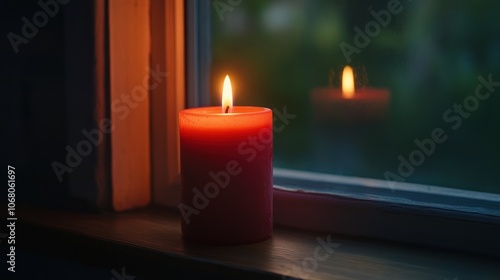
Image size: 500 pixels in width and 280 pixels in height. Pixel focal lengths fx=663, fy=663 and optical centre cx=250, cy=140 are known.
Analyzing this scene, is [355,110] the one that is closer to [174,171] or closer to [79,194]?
[174,171]

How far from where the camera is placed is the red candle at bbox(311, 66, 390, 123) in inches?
37.0

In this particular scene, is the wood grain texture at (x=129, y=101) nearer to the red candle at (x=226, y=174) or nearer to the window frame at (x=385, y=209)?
the window frame at (x=385, y=209)

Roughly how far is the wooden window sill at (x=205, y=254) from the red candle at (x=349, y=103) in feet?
0.59

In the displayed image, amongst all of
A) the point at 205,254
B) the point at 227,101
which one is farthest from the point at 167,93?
the point at 205,254

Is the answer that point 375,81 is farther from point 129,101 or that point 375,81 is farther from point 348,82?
point 129,101

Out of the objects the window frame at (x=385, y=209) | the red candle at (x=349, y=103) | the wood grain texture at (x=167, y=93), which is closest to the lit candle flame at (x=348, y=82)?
the red candle at (x=349, y=103)

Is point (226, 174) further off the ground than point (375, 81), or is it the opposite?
point (375, 81)

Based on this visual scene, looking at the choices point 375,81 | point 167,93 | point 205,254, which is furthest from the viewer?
point 167,93

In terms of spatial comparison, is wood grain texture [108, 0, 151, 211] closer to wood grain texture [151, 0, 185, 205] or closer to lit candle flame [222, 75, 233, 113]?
wood grain texture [151, 0, 185, 205]

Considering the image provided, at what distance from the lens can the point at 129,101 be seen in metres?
1.04

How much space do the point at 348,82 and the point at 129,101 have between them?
340mm

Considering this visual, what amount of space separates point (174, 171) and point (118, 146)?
100mm

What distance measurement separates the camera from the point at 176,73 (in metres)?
1.05

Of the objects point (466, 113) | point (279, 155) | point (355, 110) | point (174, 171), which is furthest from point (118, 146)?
point (466, 113)
